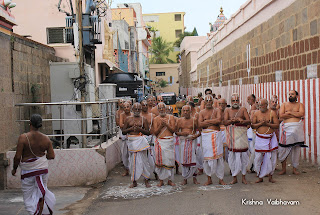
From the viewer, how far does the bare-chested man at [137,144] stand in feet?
27.6

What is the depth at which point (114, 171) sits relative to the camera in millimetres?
10352

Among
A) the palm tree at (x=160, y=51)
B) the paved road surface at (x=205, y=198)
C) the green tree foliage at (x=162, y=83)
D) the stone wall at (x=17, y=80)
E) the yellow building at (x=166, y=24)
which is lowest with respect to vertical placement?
the paved road surface at (x=205, y=198)

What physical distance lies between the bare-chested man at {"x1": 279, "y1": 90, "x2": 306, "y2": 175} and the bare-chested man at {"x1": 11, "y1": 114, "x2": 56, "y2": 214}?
5.32 meters

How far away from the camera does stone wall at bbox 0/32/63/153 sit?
9.33m

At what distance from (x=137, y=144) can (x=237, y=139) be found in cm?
199

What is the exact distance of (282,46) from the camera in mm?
12758

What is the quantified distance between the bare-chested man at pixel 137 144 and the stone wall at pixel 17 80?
280 centimetres

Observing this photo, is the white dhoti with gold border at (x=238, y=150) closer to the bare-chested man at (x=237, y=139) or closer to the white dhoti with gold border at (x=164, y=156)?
the bare-chested man at (x=237, y=139)

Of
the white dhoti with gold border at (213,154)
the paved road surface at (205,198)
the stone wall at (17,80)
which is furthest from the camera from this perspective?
the stone wall at (17,80)

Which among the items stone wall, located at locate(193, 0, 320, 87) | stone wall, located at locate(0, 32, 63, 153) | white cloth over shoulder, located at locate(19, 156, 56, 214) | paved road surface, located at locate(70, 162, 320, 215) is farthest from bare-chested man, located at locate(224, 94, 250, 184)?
stone wall, located at locate(0, 32, 63, 153)

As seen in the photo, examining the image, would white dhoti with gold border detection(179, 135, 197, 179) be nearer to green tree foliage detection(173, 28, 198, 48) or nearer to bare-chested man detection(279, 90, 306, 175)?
bare-chested man detection(279, 90, 306, 175)

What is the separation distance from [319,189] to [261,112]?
1.87 metres

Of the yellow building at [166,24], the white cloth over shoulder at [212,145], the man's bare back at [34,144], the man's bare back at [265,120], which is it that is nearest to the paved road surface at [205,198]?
the white cloth over shoulder at [212,145]

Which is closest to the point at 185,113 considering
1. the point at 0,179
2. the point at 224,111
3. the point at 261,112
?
the point at 224,111
